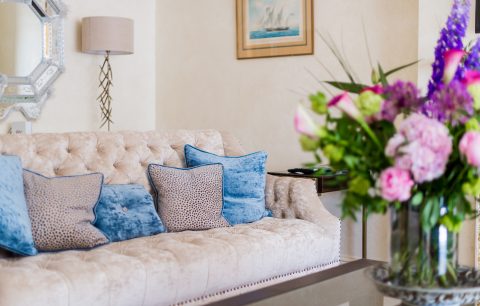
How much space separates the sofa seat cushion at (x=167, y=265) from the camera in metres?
2.19

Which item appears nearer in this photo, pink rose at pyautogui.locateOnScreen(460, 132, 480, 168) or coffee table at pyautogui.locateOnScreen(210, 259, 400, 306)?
pink rose at pyautogui.locateOnScreen(460, 132, 480, 168)

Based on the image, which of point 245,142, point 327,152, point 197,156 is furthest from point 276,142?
point 327,152

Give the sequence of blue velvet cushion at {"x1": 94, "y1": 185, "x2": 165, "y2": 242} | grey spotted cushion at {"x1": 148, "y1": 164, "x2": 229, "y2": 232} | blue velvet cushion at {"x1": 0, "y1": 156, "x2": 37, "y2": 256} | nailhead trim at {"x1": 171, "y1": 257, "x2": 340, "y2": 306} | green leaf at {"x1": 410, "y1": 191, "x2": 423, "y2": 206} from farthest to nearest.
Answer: grey spotted cushion at {"x1": 148, "y1": 164, "x2": 229, "y2": 232}, blue velvet cushion at {"x1": 94, "y1": 185, "x2": 165, "y2": 242}, nailhead trim at {"x1": 171, "y1": 257, "x2": 340, "y2": 306}, blue velvet cushion at {"x1": 0, "y1": 156, "x2": 37, "y2": 256}, green leaf at {"x1": 410, "y1": 191, "x2": 423, "y2": 206}

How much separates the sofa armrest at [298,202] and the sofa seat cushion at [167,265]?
7cm

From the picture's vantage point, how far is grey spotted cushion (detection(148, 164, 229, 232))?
318 cm

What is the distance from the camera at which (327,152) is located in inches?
51.8

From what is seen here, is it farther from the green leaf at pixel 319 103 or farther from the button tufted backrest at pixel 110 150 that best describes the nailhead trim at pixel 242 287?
the green leaf at pixel 319 103

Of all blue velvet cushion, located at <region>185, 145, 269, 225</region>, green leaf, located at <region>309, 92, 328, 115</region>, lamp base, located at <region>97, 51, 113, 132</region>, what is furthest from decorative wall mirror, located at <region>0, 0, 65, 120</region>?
green leaf, located at <region>309, 92, 328, 115</region>

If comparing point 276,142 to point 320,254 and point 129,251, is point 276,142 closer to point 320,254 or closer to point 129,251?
point 320,254

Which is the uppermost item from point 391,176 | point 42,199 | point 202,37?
point 202,37

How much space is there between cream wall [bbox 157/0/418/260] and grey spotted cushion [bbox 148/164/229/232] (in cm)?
139

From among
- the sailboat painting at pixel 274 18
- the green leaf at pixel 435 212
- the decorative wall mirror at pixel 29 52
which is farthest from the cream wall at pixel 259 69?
the green leaf at pixel 435 212

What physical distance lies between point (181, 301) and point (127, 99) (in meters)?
3.12

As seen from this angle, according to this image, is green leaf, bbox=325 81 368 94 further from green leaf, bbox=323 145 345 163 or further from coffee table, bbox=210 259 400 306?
coffee table, bbox=210 259 400 306
